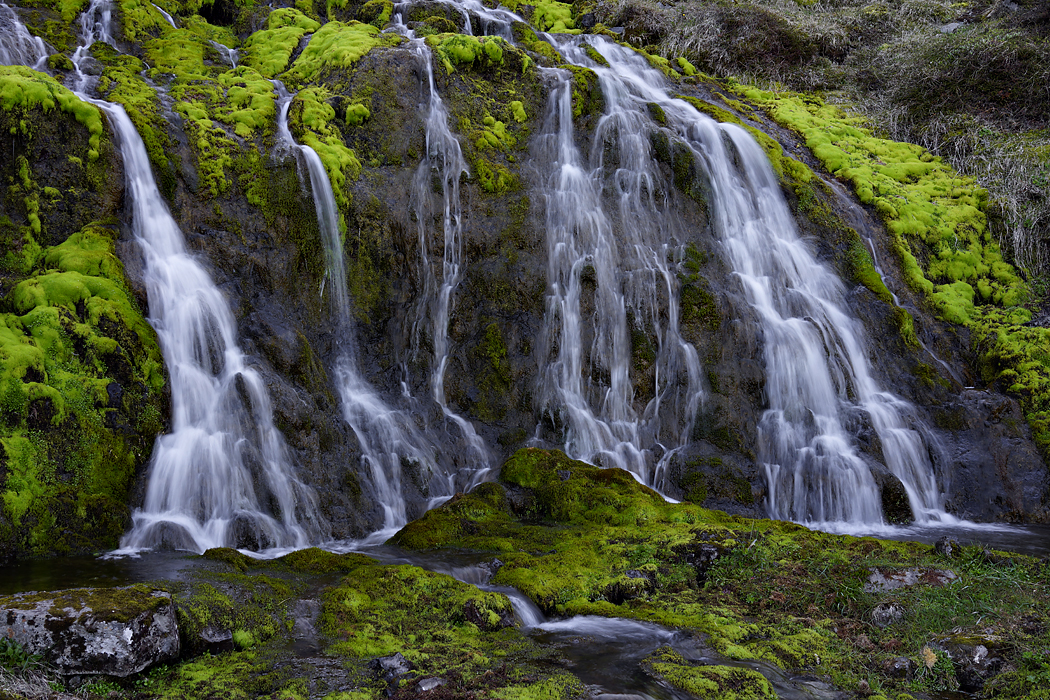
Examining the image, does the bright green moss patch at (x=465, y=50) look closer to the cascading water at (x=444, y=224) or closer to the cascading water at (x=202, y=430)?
the cascading water at (x=444, y=224)

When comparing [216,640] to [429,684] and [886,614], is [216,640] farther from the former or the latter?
[886,614]

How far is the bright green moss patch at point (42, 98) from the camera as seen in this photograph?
10.7 m

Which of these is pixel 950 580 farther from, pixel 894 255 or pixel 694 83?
pixel 694 83

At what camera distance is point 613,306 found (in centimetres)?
1355

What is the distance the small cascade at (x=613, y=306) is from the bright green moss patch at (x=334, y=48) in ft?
15.2

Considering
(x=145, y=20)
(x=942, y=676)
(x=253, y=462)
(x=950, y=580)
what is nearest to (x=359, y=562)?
(x=253, y=462)

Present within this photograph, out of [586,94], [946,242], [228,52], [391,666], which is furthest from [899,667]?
[228,52]

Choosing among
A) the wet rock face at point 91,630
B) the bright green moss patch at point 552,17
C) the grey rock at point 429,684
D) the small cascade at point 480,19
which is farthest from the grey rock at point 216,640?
the bright green moss patch at point 552,17

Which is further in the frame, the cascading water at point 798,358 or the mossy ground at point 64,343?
the cascading water at point 798,358

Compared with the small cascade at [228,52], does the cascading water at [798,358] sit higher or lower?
lower

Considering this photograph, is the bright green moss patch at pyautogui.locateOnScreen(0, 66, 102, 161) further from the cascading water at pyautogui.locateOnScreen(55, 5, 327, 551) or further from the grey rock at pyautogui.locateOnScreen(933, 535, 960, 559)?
the grey rock at pyautogui.locateOnScreen(933, 535, 960, 559)

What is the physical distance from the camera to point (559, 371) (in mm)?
13031

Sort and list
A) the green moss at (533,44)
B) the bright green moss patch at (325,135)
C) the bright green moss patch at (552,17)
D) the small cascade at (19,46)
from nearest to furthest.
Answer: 1. the bright green moss patch at (325,135)
2. the small cascade at (19,46)
3. the green moss at (533,44)
4. the bright green moss patch at (552,17)

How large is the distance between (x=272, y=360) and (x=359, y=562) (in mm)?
4490
